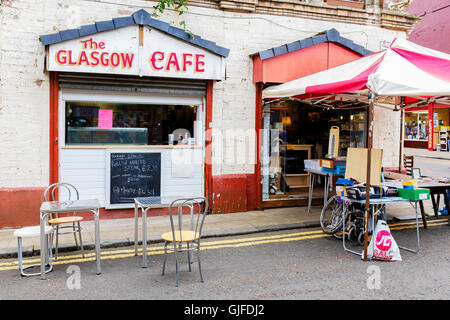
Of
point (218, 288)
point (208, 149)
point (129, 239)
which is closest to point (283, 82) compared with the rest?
point (208, 149)

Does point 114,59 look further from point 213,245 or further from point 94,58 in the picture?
point 213,245

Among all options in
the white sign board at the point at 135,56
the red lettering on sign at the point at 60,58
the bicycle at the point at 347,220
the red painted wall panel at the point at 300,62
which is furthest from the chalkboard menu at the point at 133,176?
the bicycle at the point at 347,220

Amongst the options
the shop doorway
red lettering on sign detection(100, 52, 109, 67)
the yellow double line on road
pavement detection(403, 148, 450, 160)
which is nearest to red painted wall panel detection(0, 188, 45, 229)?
the yellow double line on road

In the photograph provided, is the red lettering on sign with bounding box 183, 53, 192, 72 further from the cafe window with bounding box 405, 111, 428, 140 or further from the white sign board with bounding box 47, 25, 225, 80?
the cafe window with bounding box 405, 111, 428, 140

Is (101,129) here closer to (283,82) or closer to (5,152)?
(5,152)

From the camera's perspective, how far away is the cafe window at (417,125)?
2894 cm

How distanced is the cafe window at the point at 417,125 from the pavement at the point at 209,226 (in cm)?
2160

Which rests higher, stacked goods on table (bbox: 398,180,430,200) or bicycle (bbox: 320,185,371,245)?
stacked goods on table (bbox: 398,180,430,200)

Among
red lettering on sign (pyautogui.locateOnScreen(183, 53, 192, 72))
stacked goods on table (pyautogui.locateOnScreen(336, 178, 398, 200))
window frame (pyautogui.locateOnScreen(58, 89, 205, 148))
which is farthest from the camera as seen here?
red lettering on sign (pyautogui.locateOnScreen(183, 53, 192, 72))

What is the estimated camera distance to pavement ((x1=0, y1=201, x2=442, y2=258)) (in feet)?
21.1

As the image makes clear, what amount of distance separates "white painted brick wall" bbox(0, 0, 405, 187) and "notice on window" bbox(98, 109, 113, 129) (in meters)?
0.97

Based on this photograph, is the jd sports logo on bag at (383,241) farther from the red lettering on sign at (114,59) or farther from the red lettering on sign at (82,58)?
the red lettering on sign at (82,58)

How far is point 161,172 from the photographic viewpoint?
27.9 feet
